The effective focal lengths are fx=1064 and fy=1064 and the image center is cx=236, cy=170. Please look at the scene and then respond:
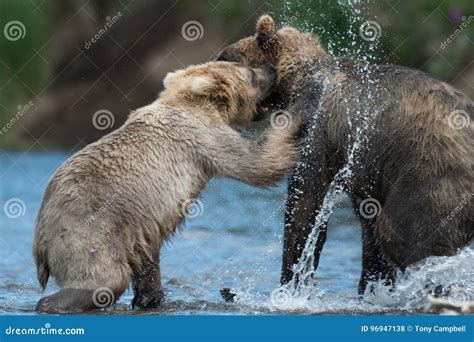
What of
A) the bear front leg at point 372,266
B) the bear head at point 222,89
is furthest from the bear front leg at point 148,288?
the bear front leg at point 372,266

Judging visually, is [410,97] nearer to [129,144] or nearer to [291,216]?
[291,216]

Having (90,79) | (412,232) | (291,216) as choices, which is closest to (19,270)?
(291,216)

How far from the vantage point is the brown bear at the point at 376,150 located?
24.7 ft

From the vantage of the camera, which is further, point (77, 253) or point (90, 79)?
point (90, 79)

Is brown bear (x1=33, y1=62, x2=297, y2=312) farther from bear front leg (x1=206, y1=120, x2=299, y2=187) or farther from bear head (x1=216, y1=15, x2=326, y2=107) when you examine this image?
bear head (x1=216, y1=15, x2=326, y2=107)

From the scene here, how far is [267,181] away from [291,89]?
3.37ft

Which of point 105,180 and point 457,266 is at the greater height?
point 457,266

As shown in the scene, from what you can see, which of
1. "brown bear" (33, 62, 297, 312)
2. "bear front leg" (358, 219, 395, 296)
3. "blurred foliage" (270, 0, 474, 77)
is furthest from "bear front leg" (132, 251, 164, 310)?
"blurred foliage" (270, 0, 474, 77)

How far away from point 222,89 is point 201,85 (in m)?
0.21

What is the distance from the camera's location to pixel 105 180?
7.37 metres

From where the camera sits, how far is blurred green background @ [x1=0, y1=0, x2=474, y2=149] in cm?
1842

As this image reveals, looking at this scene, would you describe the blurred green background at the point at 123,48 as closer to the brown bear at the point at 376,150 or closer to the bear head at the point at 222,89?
the brown bear at the point at 376,150

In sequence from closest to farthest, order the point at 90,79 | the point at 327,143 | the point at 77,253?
the point at 77,253
the point at 327,143
the point at 90,79

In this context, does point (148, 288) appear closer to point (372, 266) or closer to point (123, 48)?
point (372, 266)
